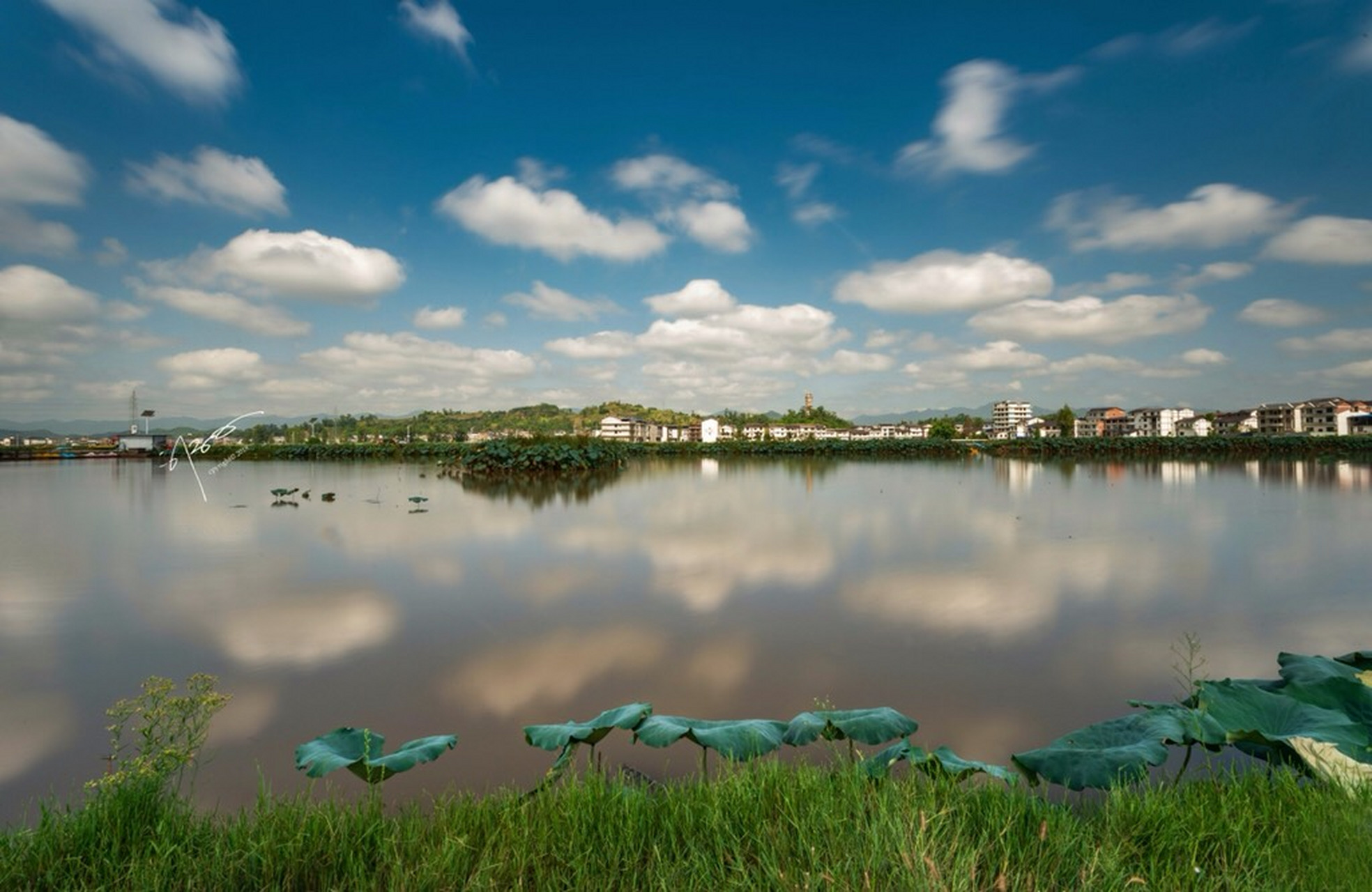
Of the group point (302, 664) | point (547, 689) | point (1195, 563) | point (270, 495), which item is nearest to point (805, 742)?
point (547, 689)

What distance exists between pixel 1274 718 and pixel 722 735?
2078mm

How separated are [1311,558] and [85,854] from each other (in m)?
9.81

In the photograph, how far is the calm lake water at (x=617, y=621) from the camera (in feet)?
10.2

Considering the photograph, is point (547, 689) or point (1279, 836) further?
point (547, 689)

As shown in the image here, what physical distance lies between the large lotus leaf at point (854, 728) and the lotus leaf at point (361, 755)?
126 cm

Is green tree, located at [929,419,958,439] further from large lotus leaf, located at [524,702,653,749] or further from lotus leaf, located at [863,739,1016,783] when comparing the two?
large lotus leaf, located at [524,702,653,749]

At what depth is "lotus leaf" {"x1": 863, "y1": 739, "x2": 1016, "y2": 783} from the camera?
6.95 feet

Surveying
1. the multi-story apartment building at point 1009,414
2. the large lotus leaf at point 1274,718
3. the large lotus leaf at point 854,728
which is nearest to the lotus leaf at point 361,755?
the large lotus leaf at point 854,728

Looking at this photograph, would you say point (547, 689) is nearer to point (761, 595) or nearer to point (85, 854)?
point (85, 854)

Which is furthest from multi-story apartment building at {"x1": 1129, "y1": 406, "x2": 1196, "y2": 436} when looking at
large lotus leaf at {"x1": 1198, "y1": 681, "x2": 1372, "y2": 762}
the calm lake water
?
large lotus leaf at {"x1": 1198, "y1": 681, "x2": 1372, "y2": 762}

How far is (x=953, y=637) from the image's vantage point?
430cm

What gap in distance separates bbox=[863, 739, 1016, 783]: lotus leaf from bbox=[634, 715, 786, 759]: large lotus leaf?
0.35 m

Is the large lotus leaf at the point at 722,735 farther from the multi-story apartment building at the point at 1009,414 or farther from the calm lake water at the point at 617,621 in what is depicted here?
the multi-story apartment building at the point at 1009,414

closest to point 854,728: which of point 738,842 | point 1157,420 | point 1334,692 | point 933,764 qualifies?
point 933,764
